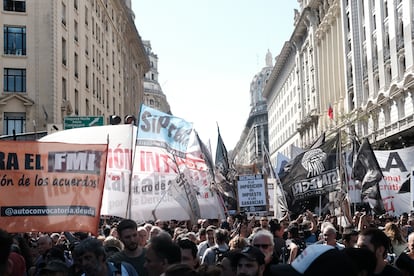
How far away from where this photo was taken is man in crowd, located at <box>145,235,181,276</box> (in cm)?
502

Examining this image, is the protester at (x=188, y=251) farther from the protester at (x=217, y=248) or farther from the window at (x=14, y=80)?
the window at (x=14, y=80)

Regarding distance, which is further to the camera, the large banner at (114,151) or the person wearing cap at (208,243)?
the large banner at (114,151)

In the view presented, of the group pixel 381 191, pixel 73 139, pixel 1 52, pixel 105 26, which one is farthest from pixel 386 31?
pixel 73 139

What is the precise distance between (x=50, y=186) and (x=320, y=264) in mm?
6020

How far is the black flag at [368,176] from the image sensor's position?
15.5 meters

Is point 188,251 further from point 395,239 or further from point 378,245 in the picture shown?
point 395,239

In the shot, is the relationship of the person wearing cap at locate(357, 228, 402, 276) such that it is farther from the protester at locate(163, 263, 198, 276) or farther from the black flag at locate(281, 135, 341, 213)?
the black flag at locate(281, 135, 341, 213)

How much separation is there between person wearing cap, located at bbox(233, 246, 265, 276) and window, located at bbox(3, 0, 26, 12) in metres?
34.3

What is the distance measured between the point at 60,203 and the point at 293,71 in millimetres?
84616

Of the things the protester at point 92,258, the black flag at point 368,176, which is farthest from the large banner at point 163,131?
the protester at point 92,258

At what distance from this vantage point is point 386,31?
4653 centimetres

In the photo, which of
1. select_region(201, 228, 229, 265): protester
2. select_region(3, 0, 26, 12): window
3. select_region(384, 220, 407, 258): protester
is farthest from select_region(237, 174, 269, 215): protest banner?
select_region(3, 0, 26, 12): window

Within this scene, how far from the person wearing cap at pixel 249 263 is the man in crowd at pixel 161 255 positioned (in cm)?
49

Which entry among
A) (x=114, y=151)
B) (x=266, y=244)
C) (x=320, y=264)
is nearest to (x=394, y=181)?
(x=114, y=151)
